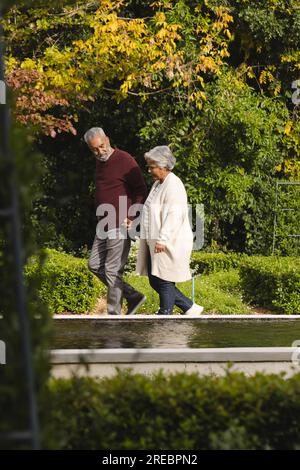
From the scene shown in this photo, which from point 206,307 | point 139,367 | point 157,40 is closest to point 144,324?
point 139,367

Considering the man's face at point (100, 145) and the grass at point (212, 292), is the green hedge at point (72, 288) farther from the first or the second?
the man's face at point (100, 145)

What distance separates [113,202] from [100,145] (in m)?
0.54

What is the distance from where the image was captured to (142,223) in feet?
30.0

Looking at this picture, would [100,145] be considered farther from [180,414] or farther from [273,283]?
[180,414]

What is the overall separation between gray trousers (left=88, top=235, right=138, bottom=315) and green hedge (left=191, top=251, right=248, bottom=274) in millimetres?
4550

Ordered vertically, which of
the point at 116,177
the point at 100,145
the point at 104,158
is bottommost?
the point at 116,177

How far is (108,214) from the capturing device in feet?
27.9

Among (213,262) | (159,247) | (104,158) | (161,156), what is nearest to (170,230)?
(159,247)

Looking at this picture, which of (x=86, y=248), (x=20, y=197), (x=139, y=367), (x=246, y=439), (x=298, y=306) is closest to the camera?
(x=20, y=197)

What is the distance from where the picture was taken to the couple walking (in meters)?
8.93

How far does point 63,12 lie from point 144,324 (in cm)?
735

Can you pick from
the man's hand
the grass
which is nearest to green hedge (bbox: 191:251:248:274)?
the grass

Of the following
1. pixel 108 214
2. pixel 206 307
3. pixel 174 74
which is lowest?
pixel 206 307

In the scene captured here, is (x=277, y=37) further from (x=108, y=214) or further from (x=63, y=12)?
(x=108, y=214)
